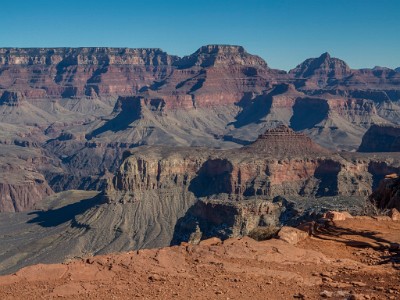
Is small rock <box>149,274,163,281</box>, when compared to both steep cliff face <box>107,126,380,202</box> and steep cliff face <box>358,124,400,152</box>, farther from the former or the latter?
steep cliff face <box>358,124,400,152</box>

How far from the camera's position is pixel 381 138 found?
465ft

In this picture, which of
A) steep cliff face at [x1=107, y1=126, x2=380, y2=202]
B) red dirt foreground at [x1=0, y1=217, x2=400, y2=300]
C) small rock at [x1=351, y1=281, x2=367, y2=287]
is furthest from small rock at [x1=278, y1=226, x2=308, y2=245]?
steep cliff face at [x1=107, y1=126, x2=380, y2=202]

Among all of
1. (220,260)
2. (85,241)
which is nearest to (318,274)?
(220,260)

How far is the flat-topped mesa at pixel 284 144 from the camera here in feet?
349

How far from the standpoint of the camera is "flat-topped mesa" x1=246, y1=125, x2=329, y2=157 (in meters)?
106

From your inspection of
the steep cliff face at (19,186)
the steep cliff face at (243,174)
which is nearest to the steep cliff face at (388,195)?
the steep cliff face at (243,174)

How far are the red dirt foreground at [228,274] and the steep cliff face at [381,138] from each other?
11696cm

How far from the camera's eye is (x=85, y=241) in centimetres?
7994

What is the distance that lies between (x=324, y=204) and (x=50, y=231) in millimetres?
46117

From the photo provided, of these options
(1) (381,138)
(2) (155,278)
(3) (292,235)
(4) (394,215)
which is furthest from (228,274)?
(1) (381,138)

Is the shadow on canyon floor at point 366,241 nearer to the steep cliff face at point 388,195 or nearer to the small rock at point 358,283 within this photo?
the small rock at point 358,283

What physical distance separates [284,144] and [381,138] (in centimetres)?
4455

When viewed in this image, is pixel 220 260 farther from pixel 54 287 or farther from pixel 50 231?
pixel 50 231

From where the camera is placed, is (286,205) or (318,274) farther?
(286,205)
